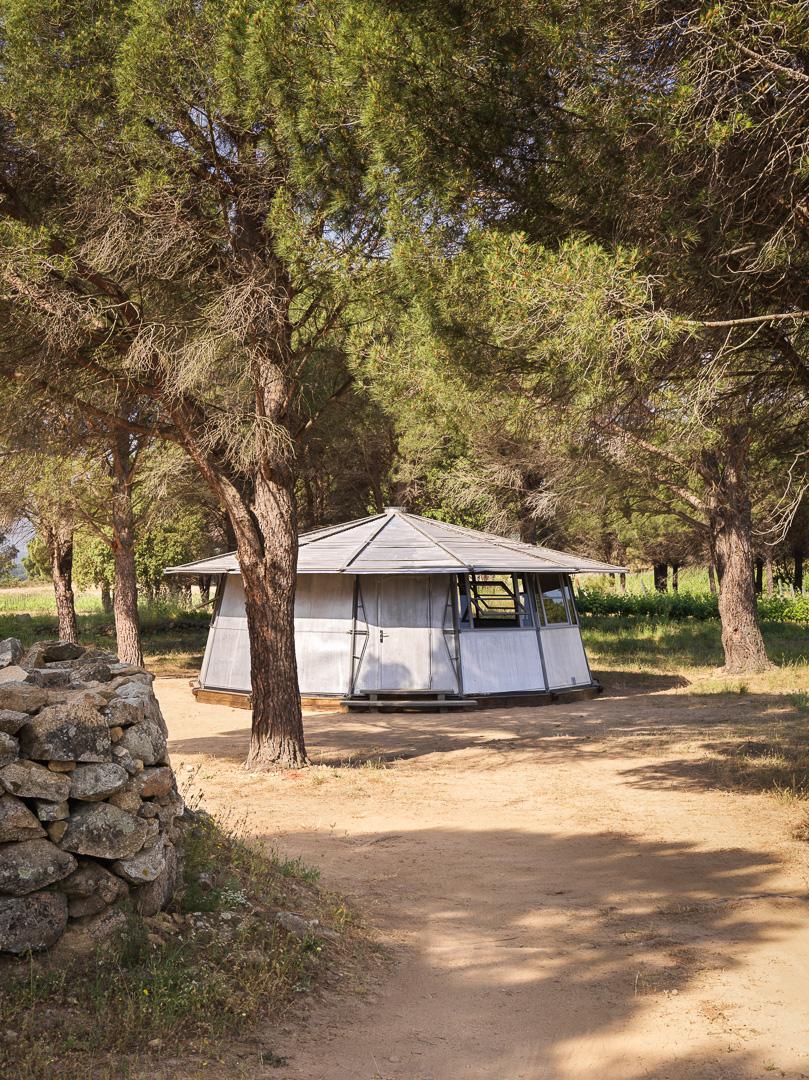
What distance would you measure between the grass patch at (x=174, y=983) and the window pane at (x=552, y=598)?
1248 cm

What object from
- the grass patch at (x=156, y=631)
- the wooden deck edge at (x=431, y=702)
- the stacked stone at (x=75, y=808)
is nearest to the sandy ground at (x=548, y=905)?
the stacked stone at (x=75, y=808)

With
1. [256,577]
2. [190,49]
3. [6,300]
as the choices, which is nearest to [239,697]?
[256,577]

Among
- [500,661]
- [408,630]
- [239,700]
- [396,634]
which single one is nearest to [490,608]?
[500,661]

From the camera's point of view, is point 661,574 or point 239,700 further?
point 661,574

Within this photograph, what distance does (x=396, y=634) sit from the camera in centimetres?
1620

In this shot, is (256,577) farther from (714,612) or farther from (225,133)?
(714,612)

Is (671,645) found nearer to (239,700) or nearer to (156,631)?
(239,700)

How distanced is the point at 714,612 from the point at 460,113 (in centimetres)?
2676

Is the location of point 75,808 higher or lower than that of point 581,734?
higher

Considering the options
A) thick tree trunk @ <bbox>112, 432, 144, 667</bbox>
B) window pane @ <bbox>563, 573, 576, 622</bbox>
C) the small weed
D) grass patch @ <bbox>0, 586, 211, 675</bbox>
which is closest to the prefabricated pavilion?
window pane @ <bbox>563, 573, 576, 622</bbox>

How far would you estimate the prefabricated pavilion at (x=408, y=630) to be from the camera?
52.3ft

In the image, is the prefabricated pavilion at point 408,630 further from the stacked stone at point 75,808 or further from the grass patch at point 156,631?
the stacked stone at point 75,808

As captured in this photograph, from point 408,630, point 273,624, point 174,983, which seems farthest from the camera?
point 408,630

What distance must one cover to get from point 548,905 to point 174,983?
2791 mm
